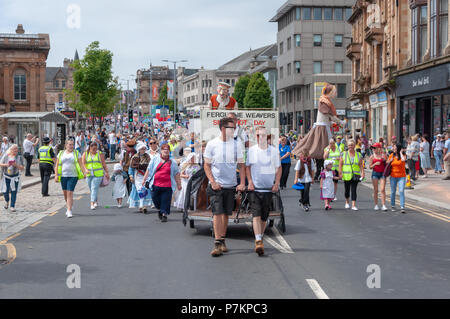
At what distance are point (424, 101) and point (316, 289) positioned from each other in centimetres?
3049

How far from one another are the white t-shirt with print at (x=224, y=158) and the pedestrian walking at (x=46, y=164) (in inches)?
437

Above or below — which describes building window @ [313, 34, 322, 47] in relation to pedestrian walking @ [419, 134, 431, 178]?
above

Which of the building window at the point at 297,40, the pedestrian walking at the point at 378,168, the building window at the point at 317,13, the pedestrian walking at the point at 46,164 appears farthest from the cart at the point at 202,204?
the building window at the point at 317,13

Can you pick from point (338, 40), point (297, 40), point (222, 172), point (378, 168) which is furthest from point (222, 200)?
point (338, 40)

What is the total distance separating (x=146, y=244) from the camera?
1049 centimetres

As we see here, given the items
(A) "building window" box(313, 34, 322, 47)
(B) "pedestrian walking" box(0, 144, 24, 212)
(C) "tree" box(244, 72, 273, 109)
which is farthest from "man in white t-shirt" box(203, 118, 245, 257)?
(C) "tree" box(244, 72, 273, 109)

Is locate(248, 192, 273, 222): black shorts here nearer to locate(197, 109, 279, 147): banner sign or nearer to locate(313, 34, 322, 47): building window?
locate(197, 109, 279, 147): banner sign

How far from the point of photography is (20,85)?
224 ft

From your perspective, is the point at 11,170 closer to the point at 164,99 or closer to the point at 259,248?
the point at 259,248

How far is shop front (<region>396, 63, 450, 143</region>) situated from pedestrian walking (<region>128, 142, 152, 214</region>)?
1996 centimetres

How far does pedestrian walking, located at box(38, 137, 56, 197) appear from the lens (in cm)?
1967

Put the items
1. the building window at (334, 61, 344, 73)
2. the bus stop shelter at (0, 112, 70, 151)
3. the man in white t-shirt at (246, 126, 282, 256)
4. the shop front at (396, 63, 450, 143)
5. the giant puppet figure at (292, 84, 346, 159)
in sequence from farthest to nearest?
1. the building window at (334, 61, 344, 73)
2. the bus stop shelter at (0, 112, 70, 151)
3. the shop front at (396, 63, 450, 143)
4. the giant puppet figure at (292, 84, 346, 159)
5. the man in white t-shirt at (246, 126, 282, 256)

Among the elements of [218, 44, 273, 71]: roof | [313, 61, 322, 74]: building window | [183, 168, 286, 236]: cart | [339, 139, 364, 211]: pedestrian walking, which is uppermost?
[218, 44, 273, 71]: roof
